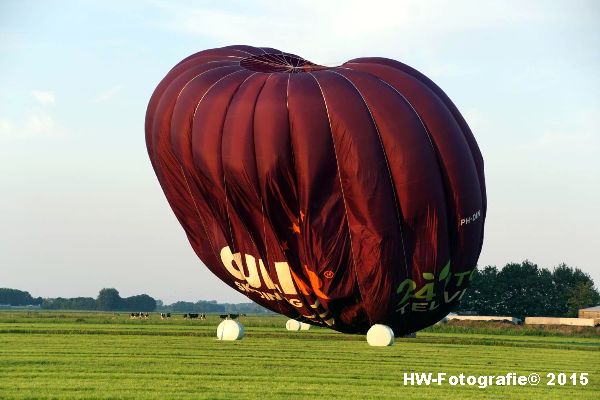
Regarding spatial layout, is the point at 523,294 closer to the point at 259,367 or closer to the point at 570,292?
the point at 570,292

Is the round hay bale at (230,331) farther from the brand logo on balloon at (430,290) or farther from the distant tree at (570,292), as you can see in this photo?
the distant tree at (570,292)

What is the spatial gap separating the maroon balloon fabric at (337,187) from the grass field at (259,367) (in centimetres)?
195

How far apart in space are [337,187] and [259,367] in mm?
6306

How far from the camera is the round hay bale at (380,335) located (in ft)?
95.5

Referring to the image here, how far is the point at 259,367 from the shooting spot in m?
22.8

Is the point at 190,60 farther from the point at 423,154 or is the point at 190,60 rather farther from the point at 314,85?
the point at 423,154

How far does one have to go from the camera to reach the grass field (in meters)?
18.2

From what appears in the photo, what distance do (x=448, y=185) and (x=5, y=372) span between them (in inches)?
526

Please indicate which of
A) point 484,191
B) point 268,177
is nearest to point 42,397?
point 268,177

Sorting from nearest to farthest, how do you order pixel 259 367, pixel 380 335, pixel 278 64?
pixel 259 367
pixel 380 335
pixel 278 64

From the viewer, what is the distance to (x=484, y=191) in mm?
29688

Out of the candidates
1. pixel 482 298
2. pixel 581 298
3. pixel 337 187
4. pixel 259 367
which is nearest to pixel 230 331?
pixel 337 187

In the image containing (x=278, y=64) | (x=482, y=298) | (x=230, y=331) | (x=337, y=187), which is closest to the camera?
(x=337, y=187)

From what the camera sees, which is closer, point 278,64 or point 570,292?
point 278,64
